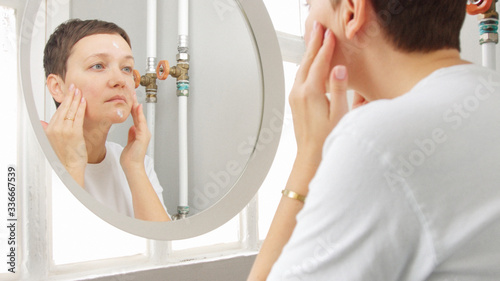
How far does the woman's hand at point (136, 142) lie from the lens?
28.4 inches

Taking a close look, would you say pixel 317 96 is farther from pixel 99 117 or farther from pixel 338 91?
pixel 99 117

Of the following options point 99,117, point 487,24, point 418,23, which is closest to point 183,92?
point 99,117

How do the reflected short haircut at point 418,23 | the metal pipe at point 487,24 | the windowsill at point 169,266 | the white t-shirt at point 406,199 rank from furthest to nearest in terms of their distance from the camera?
the metal pipe at point 487,24 < the windowsill at point 169,266 < the reflected short haircut at point 418,23 < the white t-shirt at point 406,199

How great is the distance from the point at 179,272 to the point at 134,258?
0.09 m

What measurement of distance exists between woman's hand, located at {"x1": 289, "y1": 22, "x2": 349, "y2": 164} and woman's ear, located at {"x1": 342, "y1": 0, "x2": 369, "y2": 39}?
0.05m

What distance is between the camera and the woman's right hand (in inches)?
24.9

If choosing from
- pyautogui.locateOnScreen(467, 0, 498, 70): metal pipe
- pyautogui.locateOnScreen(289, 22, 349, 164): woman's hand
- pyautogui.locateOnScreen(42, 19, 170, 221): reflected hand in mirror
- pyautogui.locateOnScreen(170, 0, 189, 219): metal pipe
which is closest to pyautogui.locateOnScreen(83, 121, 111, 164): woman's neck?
pyautogui.locateOnScreen(42, 19, 170, 221): reflected hand in mirror

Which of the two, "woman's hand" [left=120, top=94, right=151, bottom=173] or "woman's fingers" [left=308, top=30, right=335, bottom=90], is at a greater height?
"woman's fingers" [left=308, top=30, right=335, bottom=90]

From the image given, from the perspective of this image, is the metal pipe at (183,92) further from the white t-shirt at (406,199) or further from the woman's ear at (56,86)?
the white t-shirt at (406,199)

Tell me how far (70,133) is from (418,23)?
A: 511 millimetres

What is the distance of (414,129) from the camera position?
37 centimetres

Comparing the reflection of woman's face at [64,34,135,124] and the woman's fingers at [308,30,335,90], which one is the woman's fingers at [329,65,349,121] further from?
the reflection of woman's face at [64,34,135,124]

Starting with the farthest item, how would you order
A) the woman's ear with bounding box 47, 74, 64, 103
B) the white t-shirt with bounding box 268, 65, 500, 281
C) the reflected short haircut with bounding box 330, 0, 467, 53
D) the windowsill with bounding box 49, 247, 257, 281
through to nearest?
the windowsill with bounding box 49, 247, 257, 281 < the woman's ear with bounding box 47, 74, 64, 103 < the reflected short haircut with bounding box 330, 0, 467, 53 < the white t-shirt with bounding box 268, 65, 500, 281

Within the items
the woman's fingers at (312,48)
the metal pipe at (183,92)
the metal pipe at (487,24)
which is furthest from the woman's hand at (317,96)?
the metal pipe at (487,24)
